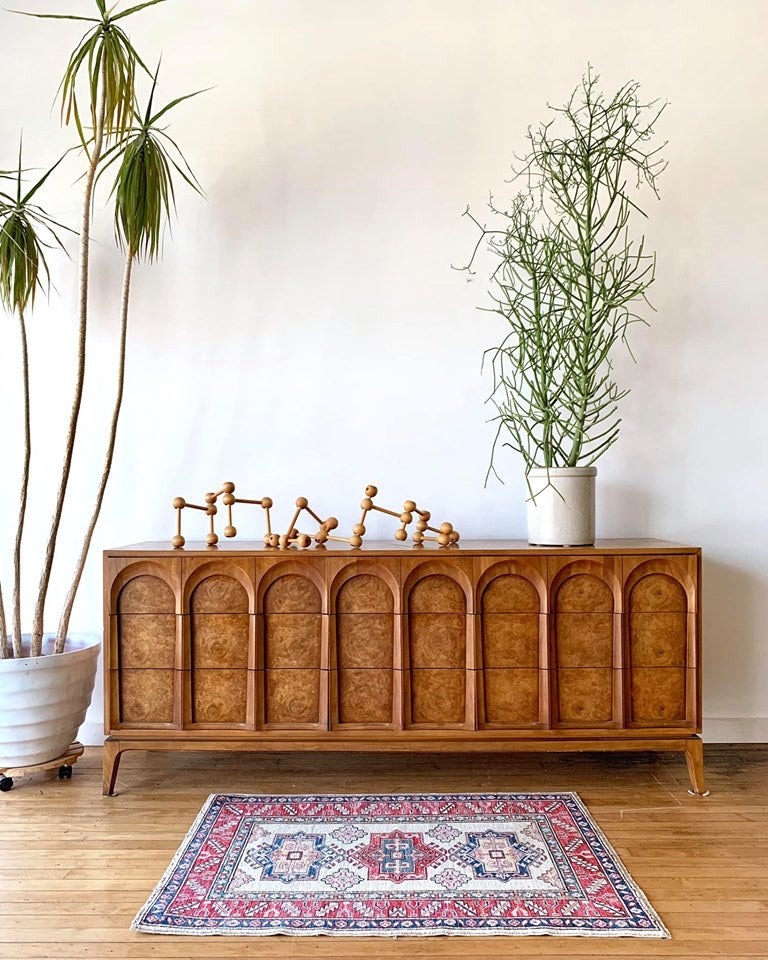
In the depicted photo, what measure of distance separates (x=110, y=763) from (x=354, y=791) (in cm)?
78

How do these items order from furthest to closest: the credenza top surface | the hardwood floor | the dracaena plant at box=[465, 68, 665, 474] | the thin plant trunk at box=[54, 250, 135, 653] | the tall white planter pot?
the dracaena plant at box=[465, 68, 665, 474], the thin plant trunk at box=[54, 250, 135, 653], the tall white planter pot, the credenza top surface, the hardwood floor

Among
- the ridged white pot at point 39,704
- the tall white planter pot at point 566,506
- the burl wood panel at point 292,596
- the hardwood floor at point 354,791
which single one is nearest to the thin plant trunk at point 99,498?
the ridged white pot at point 39,704

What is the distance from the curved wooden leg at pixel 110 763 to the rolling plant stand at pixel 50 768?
22 cm

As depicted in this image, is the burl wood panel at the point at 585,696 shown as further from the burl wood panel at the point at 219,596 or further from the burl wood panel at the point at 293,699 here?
the burl wood panel at the point at 219,596

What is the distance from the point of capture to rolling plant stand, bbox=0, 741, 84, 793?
245 cm

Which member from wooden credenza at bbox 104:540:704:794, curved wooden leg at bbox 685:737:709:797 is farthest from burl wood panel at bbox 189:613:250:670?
curved wooden leg at bbox 685:737:709:797

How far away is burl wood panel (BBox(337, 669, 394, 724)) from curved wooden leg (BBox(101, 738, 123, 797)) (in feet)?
2.36

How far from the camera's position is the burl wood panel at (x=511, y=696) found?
2377 millimetres

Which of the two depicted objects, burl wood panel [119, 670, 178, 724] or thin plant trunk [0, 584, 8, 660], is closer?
burl wood panel [119, 670, 178, 724]

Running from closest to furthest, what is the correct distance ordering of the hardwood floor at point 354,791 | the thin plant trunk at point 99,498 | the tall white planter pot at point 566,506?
the hardwood floor at point 354,791 → the tall white planter pot at point 566,506 → the thin plant trunk at point 99,498

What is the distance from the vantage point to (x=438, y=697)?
2.38 metres

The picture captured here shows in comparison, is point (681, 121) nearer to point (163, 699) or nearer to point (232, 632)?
point (232, 632)

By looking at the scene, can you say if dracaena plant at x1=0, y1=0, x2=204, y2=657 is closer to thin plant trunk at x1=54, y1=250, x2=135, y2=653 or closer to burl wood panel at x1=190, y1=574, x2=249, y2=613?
thin plant trunk at x1=54, y1=250, x2=135, y2=653

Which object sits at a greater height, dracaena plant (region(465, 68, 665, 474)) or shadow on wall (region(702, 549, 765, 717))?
dracaena plant (region(465, 68, 665, 474))
